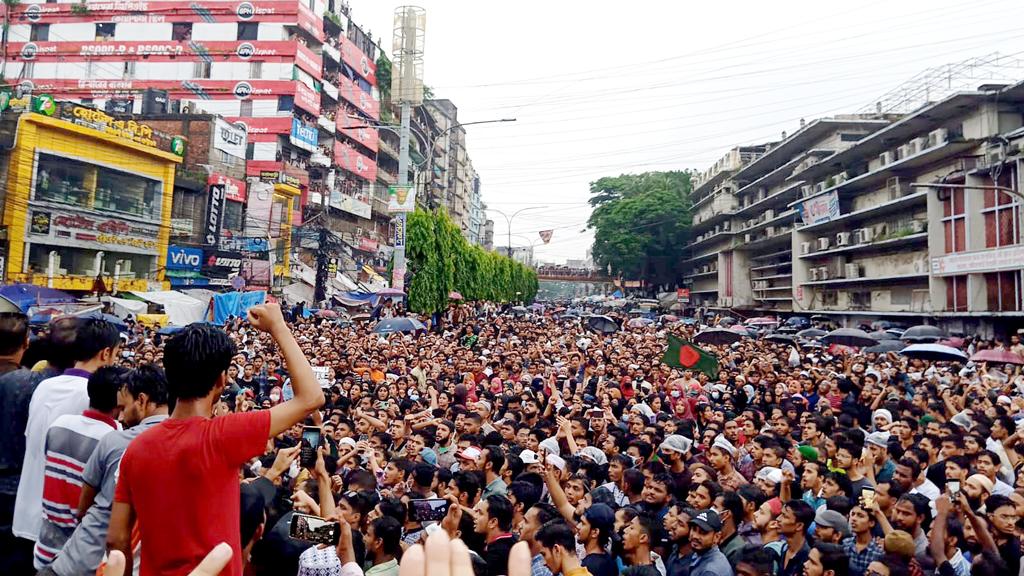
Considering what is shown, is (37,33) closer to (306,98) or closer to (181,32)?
(181,32)

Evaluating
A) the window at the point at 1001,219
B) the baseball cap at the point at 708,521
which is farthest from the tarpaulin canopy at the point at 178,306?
the window at the point at 1001,219

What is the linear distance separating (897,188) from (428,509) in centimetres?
3292

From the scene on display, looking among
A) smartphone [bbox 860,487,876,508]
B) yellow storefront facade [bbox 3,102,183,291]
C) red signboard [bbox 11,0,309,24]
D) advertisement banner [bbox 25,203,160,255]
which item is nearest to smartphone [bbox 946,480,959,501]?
smartphone [bbox 860,487,876,508]

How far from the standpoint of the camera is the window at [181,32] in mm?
42656

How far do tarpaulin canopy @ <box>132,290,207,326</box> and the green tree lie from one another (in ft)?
139

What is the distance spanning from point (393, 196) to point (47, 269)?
13.8m

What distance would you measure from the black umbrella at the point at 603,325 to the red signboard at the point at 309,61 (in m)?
25.0

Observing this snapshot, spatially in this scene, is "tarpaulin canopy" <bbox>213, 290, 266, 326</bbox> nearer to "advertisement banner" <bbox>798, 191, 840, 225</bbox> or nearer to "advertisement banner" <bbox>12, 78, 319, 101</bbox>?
"advertisement banner" <bbox>12, 78, 319, 101</bbox>

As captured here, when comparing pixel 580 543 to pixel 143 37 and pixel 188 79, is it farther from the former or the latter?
pixel 143 37

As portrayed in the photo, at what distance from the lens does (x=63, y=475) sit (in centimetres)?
283

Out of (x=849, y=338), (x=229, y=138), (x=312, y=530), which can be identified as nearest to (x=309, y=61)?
(x=229, y=138)

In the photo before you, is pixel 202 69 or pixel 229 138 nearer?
pixel 229 138

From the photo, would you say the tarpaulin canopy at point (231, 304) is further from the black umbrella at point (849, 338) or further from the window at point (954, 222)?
the window at point (954, 222)

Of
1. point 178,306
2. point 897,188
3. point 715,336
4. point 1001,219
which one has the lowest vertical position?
point 715,336
